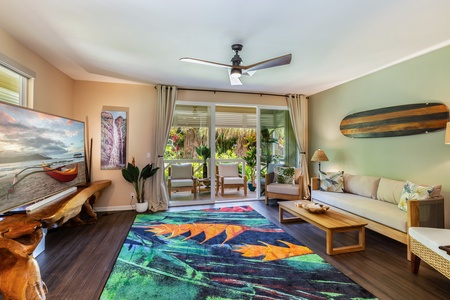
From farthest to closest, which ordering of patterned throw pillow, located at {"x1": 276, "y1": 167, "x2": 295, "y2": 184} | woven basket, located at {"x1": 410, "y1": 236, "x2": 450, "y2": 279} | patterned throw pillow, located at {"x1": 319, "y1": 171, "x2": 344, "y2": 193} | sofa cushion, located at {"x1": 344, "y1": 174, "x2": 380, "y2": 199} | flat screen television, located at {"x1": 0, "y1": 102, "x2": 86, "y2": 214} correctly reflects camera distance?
patterned throw pillow, located at {"x1": 276, "y1": 167, "x2": 295, "y2": 184} → patterned throw pillow, located at {"x1": 319, "y1": 171, "x2": 344, "y2": 193} → sofa cushion, located at {"x1": 344, "y1": 174, "x2": 380, "y2": 199} → flat screen television, located at {"x1": 0, "y1": 102, "x2": 86, "y2": 214} → woven basket, located at {"x1": 410, "y1": 236, "x2": 450, "y2": 279}

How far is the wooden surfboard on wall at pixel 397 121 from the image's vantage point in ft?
9.32

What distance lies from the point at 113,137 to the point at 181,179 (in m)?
1.73

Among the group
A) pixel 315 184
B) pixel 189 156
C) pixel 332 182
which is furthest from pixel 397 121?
pixel 189 156

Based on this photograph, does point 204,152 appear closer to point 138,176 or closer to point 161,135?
point 161,135

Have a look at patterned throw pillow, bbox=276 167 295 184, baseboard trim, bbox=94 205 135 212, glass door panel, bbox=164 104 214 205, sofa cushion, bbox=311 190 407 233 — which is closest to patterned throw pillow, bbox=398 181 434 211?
sofa cushion, bbox=311 190 407 233

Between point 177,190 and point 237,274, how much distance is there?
9.99 ft

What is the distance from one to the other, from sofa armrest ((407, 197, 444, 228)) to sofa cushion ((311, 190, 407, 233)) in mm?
114

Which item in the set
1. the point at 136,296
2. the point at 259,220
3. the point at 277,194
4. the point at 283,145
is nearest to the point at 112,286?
the point at 136,296

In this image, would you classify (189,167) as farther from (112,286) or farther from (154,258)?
(112,286)

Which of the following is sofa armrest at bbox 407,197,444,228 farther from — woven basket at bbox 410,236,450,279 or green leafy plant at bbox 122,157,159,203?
green leafy plant at bbox 122,157,159,203

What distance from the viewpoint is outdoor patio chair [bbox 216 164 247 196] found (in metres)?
5.53

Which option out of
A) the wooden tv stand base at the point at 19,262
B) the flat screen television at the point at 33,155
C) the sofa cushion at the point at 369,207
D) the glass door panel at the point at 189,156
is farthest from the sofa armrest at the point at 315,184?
the flat screen television at the point at 33,155

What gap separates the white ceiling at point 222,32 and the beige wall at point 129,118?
63 cm

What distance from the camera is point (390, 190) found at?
3170 mm
